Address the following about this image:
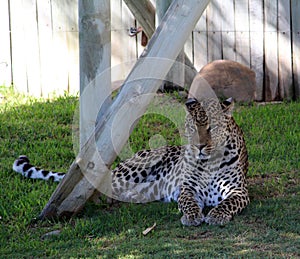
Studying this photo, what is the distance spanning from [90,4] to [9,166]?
2.67m

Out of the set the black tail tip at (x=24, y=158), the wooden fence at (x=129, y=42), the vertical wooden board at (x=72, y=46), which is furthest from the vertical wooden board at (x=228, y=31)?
the black tail tip at (x=24, y=158)

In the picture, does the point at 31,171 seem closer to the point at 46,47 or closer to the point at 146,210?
the point at 146,210

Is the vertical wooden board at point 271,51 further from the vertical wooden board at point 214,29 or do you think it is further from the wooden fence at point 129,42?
the vertical wooden board at point 214,29

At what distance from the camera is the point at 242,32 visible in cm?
1143

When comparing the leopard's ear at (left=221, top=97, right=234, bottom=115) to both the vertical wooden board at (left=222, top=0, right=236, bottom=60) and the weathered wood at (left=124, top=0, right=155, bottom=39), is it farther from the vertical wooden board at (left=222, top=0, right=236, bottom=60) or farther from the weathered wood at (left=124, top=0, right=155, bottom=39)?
the vertical wooden board at (left=222, top=0, right=236, bottom=60)

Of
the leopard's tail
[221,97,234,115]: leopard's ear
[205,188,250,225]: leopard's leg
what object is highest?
[221,97,234,115]: leopard's ear

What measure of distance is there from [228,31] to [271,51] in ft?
2.37

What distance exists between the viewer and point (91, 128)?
7375mm

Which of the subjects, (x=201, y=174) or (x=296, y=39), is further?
(x=296, y=39)

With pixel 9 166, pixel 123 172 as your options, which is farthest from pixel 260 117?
pixel 9 166

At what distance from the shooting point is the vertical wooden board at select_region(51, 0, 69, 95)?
38.0 ft

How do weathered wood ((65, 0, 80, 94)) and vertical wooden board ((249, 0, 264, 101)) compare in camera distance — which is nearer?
vertical wooden board ((249, 0, 264, 101))

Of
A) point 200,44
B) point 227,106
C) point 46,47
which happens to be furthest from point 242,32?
point 227,106

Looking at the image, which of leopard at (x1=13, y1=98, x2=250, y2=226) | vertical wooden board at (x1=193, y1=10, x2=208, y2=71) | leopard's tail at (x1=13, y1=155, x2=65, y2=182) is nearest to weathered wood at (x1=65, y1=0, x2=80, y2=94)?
vertical wooden board at (x1=193, y1=10, x2=208, y2=71)
